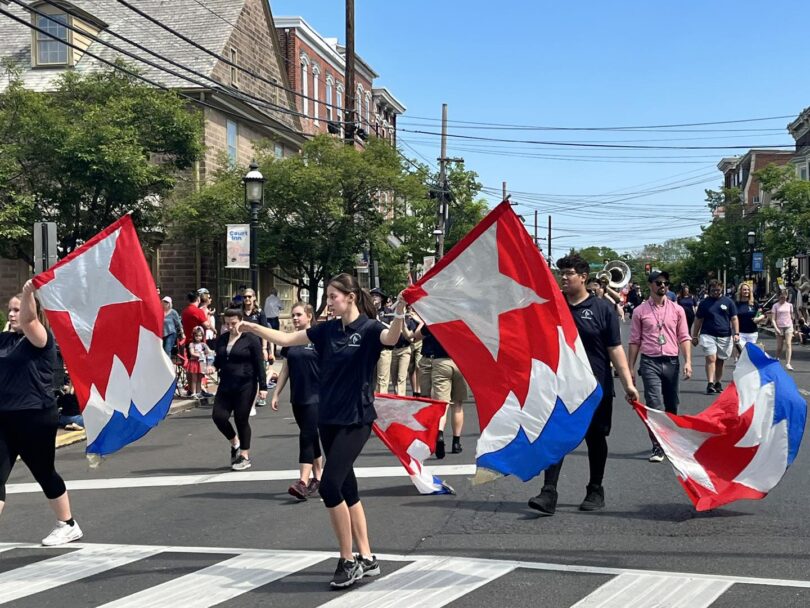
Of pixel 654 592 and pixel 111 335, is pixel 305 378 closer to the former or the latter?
pixel 111 335

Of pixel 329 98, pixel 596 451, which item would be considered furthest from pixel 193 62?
pixel 596 451

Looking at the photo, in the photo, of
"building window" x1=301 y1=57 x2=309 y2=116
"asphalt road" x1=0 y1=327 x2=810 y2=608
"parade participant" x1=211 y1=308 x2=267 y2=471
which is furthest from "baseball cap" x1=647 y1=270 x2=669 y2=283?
"building window" x1=301 y1=57 x2=309 y2=116

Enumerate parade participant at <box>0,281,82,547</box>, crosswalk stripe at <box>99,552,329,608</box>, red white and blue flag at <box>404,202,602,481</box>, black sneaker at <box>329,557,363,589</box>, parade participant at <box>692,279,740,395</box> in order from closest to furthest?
crosswalk stripe at <box>99,552,329,608</box> → black sneaker at <box>329,557,363,589</box> → red white and blue flag at <box>404,202,602,481</box> → parade participant at <box>0,281,82,547</box> → parade participant at <box>692,279,740,395</box>

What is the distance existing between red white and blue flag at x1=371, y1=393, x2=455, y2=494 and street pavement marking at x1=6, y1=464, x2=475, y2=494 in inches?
41.2

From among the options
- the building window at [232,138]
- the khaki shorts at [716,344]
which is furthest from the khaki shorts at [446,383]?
the building window at [232,138]

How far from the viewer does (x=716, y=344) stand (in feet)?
52.5

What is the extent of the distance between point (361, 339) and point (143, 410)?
5.99ft

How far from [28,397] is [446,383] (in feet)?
16.3

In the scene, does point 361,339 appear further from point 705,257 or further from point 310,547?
point 705,257

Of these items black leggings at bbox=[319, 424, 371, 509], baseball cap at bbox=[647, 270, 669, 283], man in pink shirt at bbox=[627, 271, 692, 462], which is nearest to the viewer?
black leggings at bbox=[319, 424, 371, 509]

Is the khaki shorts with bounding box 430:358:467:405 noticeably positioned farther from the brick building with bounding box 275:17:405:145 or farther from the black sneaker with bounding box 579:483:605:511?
the brick building with bounding box 275:17:405:145

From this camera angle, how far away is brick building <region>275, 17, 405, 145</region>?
40.1 meters

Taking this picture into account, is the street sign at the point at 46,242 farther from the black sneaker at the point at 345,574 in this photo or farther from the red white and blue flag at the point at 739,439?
the black sneaker at the point at 345,574

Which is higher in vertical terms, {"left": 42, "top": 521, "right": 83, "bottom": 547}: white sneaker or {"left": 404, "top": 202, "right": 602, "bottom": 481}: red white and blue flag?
{"left": 404, "top": 202, "right": 602, "bottom": 481}: red white and blue flag
